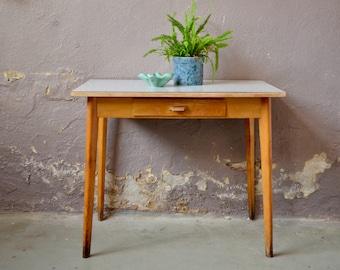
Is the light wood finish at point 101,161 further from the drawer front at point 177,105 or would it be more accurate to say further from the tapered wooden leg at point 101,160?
the drawer front at point 177,105

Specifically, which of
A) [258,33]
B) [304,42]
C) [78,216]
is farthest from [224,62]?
[78,216]

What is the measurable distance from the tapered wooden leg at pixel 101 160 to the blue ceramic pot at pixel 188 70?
51 centimetres

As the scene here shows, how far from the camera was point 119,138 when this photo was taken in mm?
2512

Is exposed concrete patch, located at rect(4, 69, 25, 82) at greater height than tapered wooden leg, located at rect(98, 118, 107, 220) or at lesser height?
greater

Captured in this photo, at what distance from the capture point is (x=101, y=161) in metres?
2.40

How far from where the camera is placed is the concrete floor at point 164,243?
200 centimetres

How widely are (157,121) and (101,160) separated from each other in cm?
39

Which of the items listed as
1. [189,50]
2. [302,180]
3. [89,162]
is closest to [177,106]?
[189,50]

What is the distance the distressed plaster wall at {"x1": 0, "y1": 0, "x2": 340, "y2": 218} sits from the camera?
2395 millimetres

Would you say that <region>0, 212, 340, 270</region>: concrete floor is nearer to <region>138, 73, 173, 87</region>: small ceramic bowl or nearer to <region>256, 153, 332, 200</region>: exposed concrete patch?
<region>256, 153, 332, 200</region>: exposed concrete patch

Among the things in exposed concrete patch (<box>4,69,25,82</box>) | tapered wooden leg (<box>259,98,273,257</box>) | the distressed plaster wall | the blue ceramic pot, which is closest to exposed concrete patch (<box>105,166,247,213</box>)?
the distressed plaster wall

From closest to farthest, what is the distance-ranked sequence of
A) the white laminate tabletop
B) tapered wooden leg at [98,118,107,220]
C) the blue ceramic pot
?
the white laminate tabletop → the blue ceramic pot → tapered wooden leg at [98,118,107,220]

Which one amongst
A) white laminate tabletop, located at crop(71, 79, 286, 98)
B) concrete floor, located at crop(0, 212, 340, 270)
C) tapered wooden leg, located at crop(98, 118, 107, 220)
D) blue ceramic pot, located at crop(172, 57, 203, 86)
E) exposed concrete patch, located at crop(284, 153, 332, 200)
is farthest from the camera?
exposed concrete patch, located at crop(284, 153, 332, 200)

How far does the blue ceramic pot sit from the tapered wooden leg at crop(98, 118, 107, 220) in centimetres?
51
